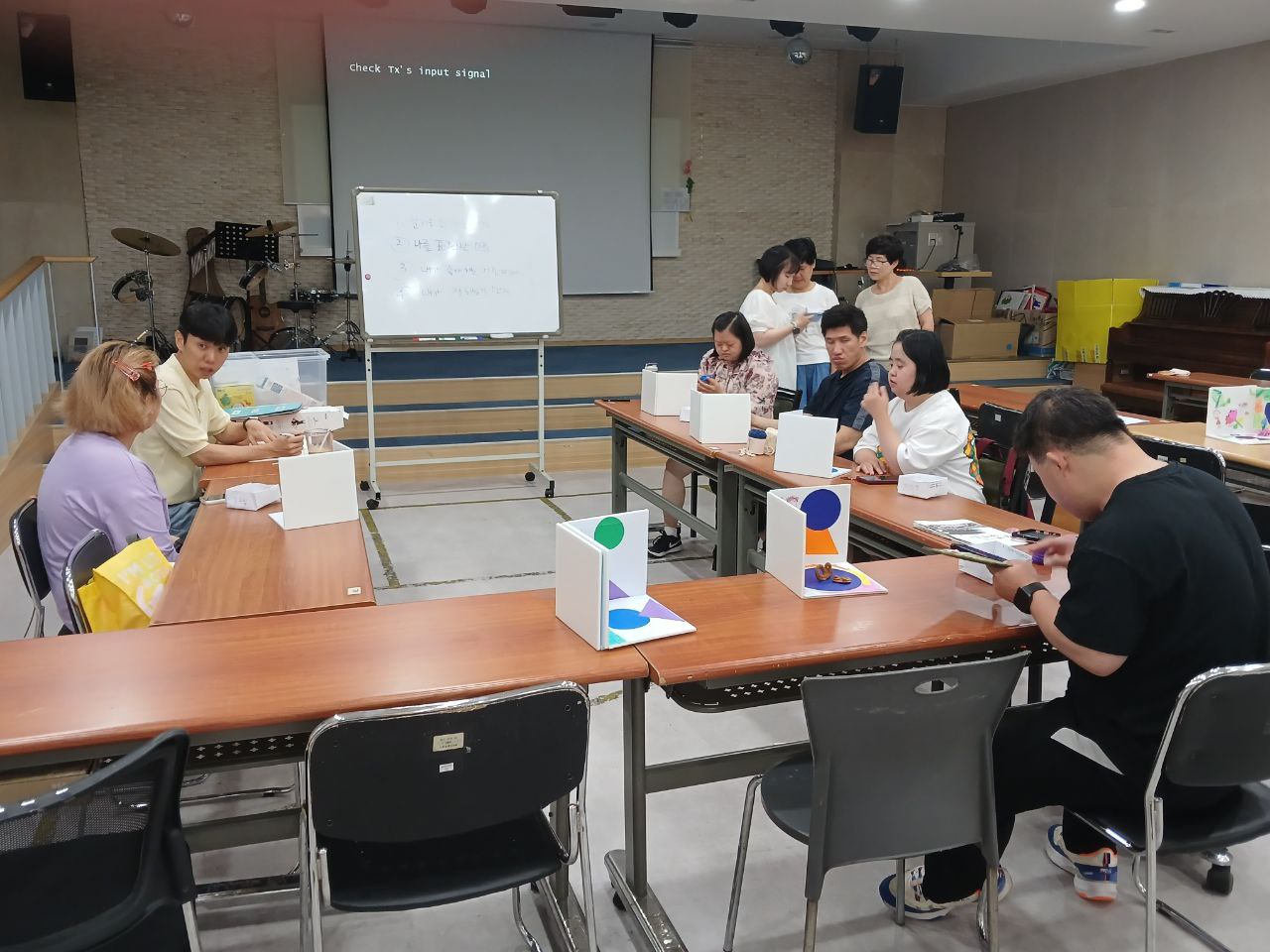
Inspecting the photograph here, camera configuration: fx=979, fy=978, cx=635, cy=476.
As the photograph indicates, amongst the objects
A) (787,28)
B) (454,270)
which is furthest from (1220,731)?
(787,28)

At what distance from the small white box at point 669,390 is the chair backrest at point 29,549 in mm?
2833

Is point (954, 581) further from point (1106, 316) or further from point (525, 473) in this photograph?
point (1106, 316)

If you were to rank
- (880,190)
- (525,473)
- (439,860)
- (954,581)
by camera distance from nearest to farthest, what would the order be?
(439,860), (954,581), (525,473), (880,190)

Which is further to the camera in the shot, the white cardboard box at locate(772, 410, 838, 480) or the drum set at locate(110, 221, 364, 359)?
the drum set at locate(110, 221, 364, 359)

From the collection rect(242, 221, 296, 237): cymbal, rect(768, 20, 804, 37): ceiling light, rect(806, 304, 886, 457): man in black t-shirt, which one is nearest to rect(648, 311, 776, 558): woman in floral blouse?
rect(806, 304, 886, 457): man in black t-shirt

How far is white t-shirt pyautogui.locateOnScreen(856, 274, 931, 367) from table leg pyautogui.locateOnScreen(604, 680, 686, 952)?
12.6ft

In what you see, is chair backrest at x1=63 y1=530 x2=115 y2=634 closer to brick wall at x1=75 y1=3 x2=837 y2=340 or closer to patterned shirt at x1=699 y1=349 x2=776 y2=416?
patterned shirt at x1=699 y1=349 x2=776 y2=416

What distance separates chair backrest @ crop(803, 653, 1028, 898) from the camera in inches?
63.1

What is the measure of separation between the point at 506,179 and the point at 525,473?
421 cm

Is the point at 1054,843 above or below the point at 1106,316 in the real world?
below

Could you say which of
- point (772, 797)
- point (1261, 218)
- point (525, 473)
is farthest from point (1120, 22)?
point (772, 797)

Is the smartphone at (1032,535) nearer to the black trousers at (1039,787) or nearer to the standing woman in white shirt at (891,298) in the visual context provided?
the black trousers at (1039,787)

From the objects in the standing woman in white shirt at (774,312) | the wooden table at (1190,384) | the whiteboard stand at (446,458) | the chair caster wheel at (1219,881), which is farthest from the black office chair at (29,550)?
the wooden table at (1190,384)

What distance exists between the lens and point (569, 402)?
767 centimetres
